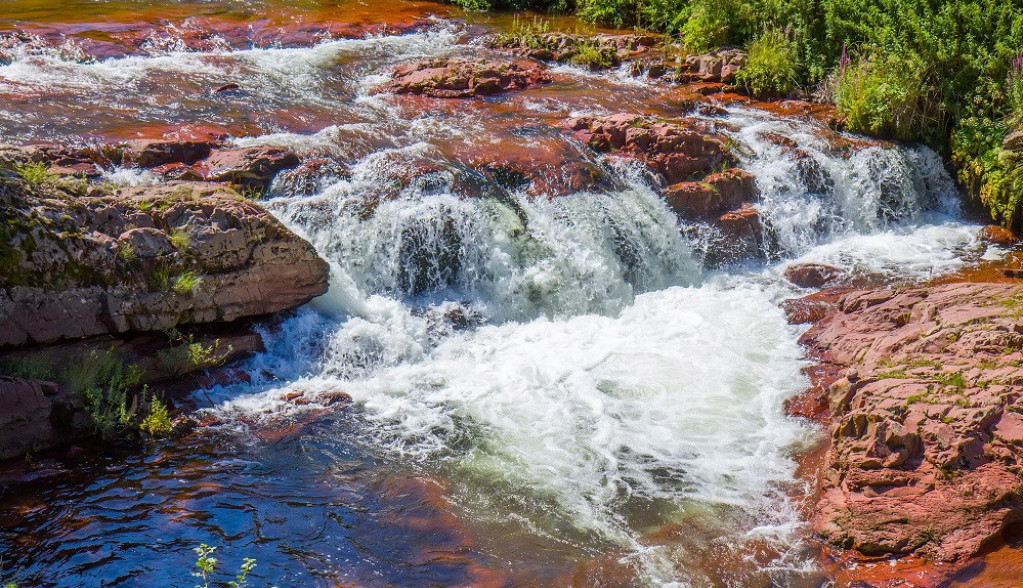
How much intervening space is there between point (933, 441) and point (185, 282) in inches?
233

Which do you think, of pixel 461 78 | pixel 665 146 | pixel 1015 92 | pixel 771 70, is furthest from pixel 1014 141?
pixel 461 78

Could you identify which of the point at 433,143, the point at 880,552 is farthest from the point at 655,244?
the point at 880,552

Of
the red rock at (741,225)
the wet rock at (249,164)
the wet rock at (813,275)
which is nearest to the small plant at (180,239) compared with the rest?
the wet rock at (249,164)

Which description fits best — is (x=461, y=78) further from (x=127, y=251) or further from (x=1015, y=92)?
(x=1015, y=92)

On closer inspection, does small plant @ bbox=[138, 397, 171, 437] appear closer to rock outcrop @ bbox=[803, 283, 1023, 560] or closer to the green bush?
rock outcrop @ bbox=[803, 283, 1023, 560]

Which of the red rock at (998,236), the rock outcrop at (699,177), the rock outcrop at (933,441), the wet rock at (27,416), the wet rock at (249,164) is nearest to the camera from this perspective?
the rock outcrop at (933,441)

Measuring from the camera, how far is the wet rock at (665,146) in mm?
10453

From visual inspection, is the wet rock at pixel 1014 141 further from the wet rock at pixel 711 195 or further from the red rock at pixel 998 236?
the wet rock at pixel 711 195

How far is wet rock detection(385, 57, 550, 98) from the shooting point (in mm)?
12344

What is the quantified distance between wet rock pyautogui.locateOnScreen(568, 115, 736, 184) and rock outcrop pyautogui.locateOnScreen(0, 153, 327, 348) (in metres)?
4.44

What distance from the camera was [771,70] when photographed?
1295cm

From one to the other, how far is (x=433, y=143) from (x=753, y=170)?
4135 millimetres

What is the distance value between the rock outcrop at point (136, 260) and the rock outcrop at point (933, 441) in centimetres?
496

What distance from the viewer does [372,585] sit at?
201 inches
